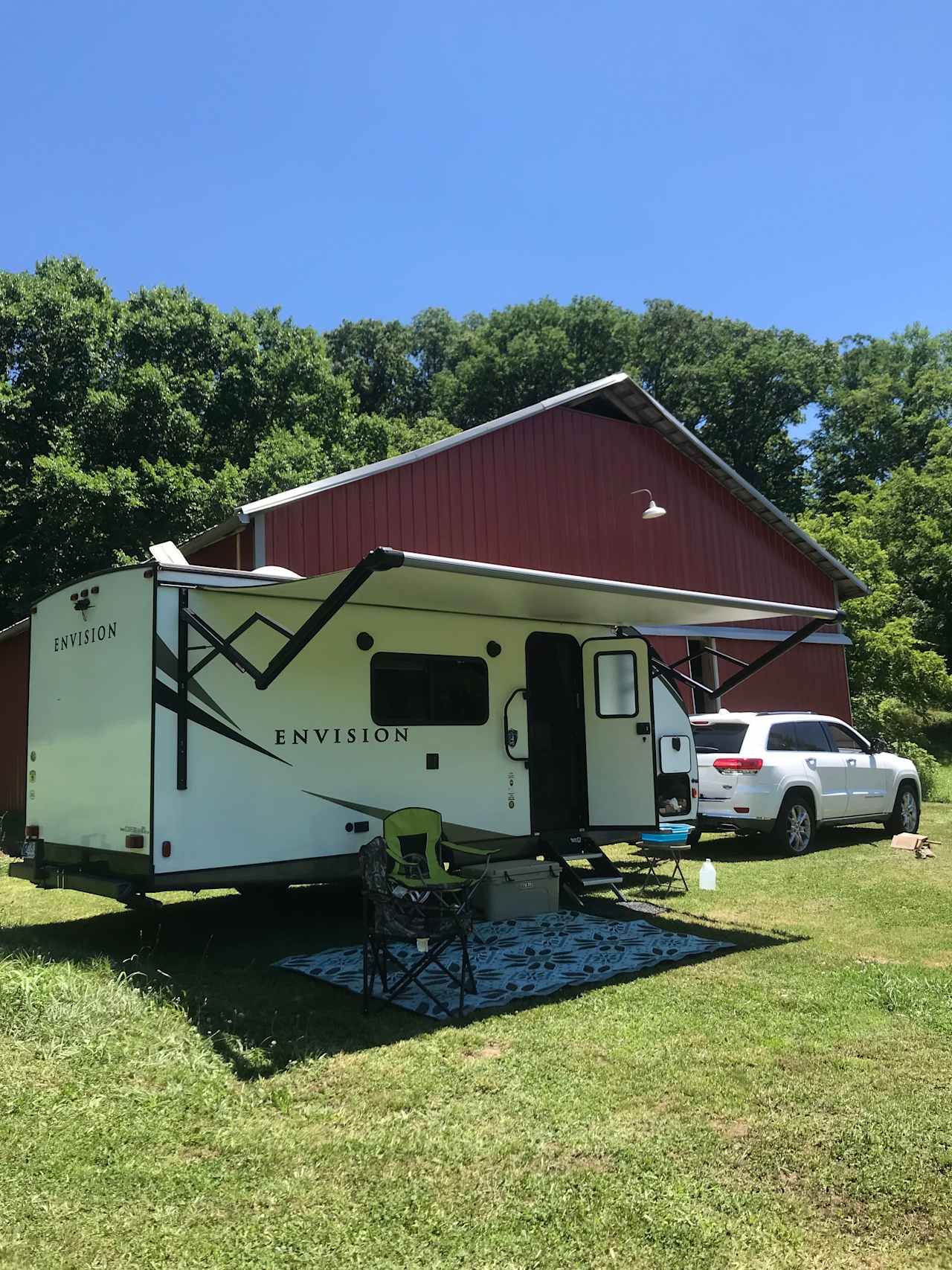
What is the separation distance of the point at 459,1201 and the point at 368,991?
7.05 feet

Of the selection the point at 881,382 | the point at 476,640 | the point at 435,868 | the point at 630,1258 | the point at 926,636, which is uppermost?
the point at 881,382

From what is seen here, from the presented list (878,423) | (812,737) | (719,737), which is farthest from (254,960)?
(878,423)

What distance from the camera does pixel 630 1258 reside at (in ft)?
9.48

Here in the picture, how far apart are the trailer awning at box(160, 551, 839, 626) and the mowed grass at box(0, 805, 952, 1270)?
2.47m

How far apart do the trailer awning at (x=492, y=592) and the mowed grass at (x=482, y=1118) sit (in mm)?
2472

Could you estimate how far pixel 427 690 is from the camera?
7637 mm

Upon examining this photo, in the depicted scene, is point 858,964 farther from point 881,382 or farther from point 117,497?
point 881,382

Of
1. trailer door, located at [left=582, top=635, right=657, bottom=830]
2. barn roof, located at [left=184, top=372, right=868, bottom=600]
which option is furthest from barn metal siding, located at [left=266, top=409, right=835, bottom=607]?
trailer door, located at [left=582, top=635, right=657, bottom=830]

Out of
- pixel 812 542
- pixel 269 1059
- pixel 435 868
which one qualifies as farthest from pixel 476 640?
pixel 812 542

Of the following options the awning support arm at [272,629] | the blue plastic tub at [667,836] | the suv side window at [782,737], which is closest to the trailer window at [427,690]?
the awning support arm at [272,629]

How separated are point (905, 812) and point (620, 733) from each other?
542cm

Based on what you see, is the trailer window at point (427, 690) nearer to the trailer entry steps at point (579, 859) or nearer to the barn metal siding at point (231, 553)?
the trailer entry steps at point (579, 859)

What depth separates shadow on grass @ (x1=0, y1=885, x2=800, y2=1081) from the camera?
4.86 m

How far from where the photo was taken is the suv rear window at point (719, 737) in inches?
414
